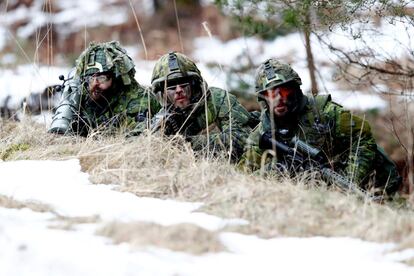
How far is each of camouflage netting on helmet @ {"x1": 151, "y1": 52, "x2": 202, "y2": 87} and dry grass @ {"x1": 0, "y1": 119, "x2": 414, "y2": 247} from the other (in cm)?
79

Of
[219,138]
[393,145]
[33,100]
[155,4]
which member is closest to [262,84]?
[219,138]

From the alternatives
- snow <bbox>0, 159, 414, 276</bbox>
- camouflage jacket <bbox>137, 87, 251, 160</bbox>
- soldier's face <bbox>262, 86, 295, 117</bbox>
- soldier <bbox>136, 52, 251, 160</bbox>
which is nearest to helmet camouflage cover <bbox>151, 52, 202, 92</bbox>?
soldier <bbox>136, 52, 251, 160</bbox>

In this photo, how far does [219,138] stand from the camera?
5.89m

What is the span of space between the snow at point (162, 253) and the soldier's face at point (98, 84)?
9.50 feet

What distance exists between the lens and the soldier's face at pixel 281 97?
5.96m

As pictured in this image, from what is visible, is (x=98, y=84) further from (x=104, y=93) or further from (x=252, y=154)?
(x=252, y=154)

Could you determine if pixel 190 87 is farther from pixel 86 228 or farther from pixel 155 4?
pixel 155 4

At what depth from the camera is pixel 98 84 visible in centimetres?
705

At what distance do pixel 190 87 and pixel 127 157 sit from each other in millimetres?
1431

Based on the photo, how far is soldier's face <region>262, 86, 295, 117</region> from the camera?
19.6 feet

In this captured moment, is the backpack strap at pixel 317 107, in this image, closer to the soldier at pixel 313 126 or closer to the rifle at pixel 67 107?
the soldier at pixel 313 126

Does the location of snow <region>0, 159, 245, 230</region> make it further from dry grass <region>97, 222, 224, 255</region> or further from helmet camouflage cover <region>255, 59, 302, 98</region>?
helmet camouflage cover <region>255, 59, 302, 98</region>

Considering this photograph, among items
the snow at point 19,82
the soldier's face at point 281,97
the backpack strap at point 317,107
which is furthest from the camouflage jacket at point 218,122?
the snow at point 19,82

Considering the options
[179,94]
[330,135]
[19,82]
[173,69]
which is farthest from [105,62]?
[19,82]
